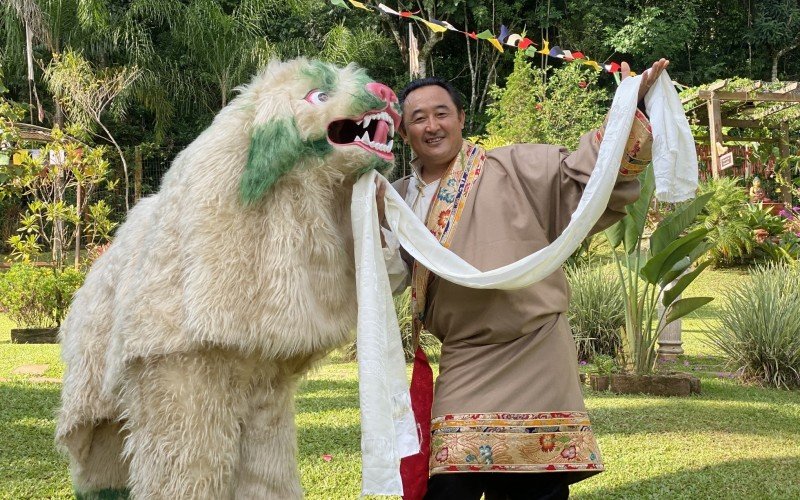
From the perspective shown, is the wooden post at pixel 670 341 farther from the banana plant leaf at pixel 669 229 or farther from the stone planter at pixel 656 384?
the banana plant leaf at pixel 669 229

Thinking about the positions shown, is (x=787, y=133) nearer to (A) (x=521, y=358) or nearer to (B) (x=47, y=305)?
(B) (x=47, y=305)

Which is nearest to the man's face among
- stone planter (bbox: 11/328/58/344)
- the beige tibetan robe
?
the beige tibetan robe

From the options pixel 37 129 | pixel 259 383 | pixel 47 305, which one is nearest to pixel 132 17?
pixel 37 129

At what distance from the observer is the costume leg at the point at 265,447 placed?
238 centimetres

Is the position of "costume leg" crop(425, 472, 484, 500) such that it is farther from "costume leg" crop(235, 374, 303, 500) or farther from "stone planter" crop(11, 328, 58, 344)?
"stone planter" crop(11, 328, 58, 344)

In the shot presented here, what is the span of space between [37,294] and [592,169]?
26.5 ft

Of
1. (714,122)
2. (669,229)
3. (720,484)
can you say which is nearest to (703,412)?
(669,229)

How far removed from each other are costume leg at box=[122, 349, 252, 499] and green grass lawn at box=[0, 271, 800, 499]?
0.61m

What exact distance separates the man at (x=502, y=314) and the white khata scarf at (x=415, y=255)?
0.06 m

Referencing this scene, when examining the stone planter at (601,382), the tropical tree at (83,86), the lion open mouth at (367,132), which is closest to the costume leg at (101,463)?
the lion open mouth at (367,132)

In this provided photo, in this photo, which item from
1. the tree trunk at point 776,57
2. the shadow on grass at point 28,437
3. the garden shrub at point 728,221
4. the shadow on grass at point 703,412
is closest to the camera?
the shadow on grass at point 28,437

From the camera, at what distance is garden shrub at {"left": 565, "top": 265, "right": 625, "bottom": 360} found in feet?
25.5

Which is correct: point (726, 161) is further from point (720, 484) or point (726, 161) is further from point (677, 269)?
point (720, 484)

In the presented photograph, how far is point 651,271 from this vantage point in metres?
6.16
